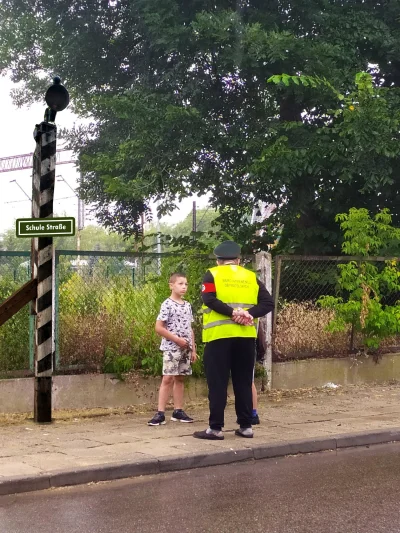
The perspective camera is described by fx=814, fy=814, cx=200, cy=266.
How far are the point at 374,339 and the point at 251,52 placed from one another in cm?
583

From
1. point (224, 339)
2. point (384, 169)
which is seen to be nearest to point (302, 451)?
point (224, 339)

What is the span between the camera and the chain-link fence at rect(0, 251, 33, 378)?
9438mm

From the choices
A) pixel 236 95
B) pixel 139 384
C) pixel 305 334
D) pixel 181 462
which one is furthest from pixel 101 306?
pixel 236 95

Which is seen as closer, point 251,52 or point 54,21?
point 251,52

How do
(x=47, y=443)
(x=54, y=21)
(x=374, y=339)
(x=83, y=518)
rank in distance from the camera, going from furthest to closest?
(x=54, y=21) < (x=374, y=339) < (x=47, y=443) < (x=83, y=518)

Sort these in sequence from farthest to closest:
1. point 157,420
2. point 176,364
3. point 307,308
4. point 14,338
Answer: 1. point 307,308
2. point 14,338
3. point 176,364
4. point 157,420

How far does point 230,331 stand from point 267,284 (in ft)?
10.9

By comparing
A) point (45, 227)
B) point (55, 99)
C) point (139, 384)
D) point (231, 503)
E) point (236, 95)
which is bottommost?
point (231, 503)

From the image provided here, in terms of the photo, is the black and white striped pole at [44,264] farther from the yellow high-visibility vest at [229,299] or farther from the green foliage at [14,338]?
the yellow high-visibility vest at [229,299]

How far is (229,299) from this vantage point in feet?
26.0

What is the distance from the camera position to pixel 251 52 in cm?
1472

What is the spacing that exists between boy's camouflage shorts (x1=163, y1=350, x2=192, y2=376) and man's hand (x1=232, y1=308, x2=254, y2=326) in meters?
1.28

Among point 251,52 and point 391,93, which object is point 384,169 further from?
point 251,52

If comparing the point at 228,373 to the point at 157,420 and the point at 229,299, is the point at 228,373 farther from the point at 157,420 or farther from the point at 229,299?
the point at 157,420
